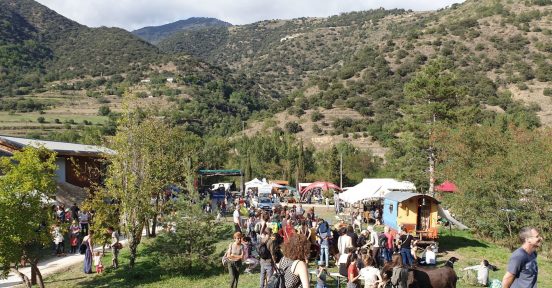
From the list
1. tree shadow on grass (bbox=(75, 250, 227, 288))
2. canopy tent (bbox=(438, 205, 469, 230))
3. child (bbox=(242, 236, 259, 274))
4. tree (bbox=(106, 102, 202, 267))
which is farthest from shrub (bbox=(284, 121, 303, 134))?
child (bbox=(242, 236, 259, 274))

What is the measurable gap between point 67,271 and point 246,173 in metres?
41.0

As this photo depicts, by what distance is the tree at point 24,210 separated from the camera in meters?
13.0

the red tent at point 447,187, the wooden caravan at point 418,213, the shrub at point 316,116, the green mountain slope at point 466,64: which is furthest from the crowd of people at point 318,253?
the shrub at point 316,116

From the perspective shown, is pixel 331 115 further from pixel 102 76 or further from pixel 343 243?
pixel 343 243

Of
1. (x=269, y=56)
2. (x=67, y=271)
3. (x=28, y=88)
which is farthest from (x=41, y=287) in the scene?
(x=269, y=56)

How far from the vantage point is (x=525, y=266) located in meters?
5.66

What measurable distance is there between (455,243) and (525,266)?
1641 cm

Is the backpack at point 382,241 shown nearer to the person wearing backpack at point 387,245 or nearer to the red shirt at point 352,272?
the person wearing backpack at point 387,245

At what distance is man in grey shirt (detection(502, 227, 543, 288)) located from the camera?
5.64 m

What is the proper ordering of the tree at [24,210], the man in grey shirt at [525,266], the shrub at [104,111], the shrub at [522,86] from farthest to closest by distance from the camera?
the shrub at [104,111], the shrub at [522,86], the tree at [24,210], the man in grey shirt at [525,266]

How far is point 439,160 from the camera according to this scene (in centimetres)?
3142

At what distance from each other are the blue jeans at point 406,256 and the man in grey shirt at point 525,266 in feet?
25.8

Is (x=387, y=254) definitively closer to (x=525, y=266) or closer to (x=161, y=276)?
(x=161, y=276)

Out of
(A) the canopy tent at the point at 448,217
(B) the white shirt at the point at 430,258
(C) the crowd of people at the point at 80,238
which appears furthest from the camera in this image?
(A) the canopy tent at the point at 448,217
